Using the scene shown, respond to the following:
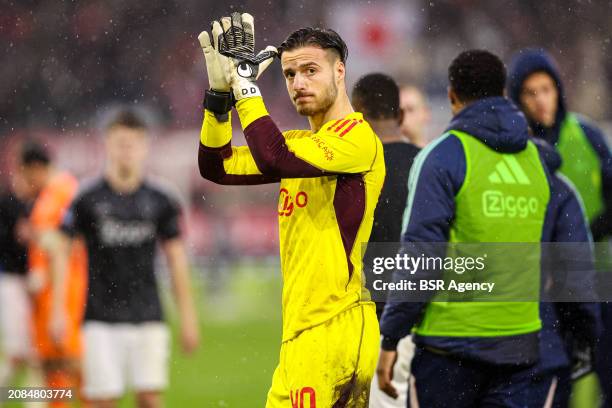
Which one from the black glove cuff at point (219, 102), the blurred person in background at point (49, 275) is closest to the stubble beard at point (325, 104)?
the black glove cuff at point (219, 102)

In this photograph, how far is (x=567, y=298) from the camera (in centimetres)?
485

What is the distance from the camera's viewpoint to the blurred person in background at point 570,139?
5.90 metres

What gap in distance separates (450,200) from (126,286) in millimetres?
3263

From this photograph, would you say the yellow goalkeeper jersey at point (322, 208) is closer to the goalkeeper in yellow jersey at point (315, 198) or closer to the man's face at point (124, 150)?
the goalkeeper in yellow jersey at point (315, 198)

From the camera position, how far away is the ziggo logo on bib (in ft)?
14.5

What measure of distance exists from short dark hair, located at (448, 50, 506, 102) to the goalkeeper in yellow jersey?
3.53 ft

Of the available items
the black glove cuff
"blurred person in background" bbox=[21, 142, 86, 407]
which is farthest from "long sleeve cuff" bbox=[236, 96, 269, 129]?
"blurred person in background" bbox=[21, 142, 86, 407]

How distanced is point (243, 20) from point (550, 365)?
2.20 metres

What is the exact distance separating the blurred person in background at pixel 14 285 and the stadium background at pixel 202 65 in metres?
6.64

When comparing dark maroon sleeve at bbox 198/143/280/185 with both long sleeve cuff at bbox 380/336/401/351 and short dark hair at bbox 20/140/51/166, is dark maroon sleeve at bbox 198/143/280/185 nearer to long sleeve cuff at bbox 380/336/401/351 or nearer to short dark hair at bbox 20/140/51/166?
long sleeve cuff at bbox 380/336/401/351

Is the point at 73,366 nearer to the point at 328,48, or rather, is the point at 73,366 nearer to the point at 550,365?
the point at 550,365

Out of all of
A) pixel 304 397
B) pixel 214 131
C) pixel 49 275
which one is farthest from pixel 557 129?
pixel 49 275

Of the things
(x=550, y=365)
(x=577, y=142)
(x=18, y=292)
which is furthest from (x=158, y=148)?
(x=550, y=365)

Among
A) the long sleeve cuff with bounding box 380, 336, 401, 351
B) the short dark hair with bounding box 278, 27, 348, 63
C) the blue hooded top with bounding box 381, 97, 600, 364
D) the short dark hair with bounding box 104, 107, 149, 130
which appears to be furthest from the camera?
the short dark hair with bounding box 104, 107, 149, 130
